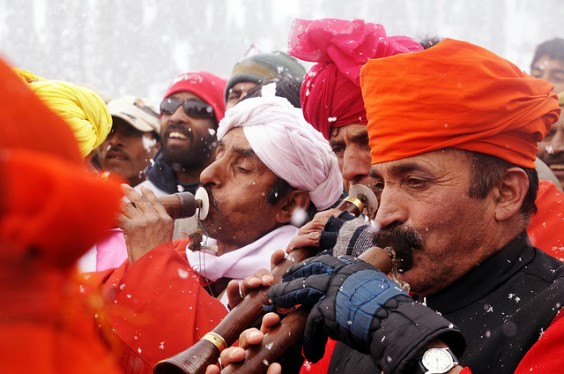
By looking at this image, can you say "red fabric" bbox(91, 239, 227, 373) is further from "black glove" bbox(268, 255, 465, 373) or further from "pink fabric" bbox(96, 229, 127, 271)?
"black glove" bbox(268, 255, 465, 373)

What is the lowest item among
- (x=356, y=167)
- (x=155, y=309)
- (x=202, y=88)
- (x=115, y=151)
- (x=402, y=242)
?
(x=115, y=151)

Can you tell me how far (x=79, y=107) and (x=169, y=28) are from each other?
12607 mm

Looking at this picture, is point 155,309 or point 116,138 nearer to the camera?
A: point 155,309

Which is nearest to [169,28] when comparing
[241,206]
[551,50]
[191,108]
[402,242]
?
[191,108]

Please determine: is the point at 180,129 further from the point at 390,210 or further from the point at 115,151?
the point at 390,210

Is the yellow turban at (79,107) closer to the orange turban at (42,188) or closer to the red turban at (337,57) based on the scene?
the red turban at (337,57)

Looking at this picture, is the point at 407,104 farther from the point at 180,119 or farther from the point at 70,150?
the point at 180,119

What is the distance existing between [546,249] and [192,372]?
184cm

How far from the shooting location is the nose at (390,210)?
2994 mm

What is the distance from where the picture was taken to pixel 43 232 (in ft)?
3.92

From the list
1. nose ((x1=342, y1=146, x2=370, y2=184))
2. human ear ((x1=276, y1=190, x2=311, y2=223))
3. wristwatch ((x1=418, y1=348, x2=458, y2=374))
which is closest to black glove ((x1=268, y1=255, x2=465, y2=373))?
wristwatch ((x1=418, y1=348, x2=458, y2=374))

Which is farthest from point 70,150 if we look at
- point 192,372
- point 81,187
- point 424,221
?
point 424,221

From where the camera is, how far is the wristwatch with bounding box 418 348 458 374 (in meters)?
2.22

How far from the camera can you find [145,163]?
7.05 meters
